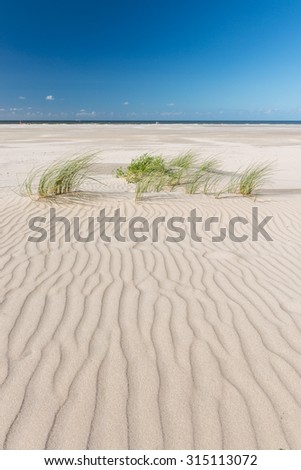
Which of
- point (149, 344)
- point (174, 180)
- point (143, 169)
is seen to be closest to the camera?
point (149, 344)

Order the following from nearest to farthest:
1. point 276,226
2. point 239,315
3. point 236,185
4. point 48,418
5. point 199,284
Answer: point 48,418 → point 239,315 → point 199,284 → point 276,226 → point 236,185

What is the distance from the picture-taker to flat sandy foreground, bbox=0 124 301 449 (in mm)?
1822

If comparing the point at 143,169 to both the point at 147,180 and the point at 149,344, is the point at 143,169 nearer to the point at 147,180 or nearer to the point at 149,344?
the point at 147,180

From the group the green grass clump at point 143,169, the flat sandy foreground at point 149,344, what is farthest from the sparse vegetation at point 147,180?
the flat sandy foreground at point 149,344

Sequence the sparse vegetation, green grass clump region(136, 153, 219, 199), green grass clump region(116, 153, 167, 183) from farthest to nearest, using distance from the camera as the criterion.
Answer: green grass clump region(116, 153, 167, 183), green grass clump region(136, 153, 219, 199), the sparse vegetation

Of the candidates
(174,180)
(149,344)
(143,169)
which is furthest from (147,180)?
(149,344)

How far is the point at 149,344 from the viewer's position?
2475 millimetres

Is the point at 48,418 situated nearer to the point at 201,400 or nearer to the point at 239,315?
the point at 201,400

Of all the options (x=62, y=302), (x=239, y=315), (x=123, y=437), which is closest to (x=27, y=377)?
(x=123, y=437)

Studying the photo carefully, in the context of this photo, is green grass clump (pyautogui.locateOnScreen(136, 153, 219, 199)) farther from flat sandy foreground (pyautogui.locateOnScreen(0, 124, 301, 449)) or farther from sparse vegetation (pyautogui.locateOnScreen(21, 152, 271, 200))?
flat sandy foreground (pyautogui.locateOnScreen(0, 124, 301, 449))

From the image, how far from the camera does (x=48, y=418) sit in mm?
1854

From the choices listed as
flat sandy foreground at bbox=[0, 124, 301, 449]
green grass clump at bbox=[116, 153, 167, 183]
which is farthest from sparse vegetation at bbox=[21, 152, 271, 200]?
flat sandy foreground at bbox=[0, 124, 301, 449]
